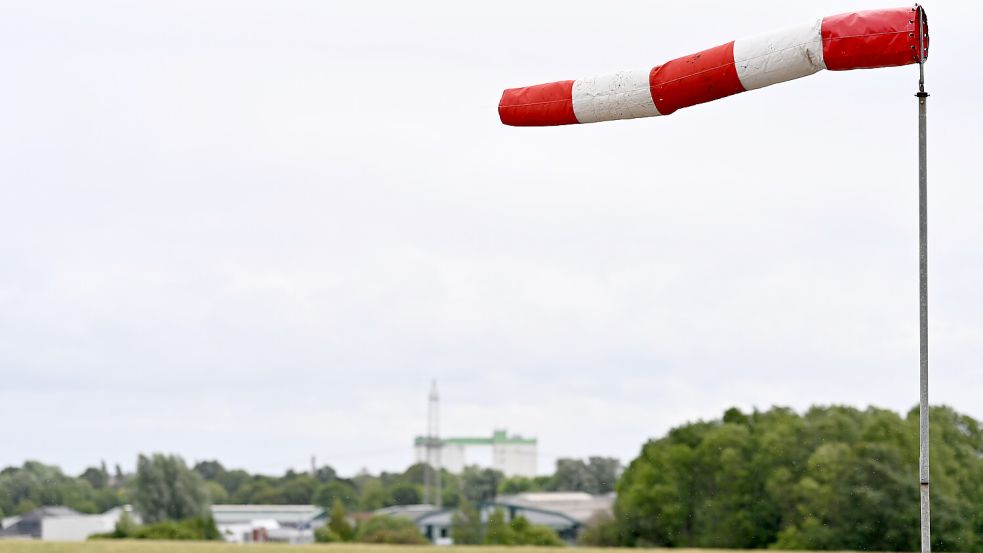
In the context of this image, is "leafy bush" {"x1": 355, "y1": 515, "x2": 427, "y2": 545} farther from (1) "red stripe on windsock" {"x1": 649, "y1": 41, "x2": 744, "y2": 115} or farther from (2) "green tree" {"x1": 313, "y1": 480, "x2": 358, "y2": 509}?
(1) "red stripe on windsock" {"x1": 649, "y1": 41, "x2": 744, "y2": 115}

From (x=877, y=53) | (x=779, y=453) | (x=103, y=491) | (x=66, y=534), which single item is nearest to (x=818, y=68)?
(x=877, y=53)

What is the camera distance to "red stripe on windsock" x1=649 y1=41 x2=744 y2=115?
10.0 metres

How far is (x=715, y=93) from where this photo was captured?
10180 millimetres

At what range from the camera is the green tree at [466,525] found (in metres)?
70.4

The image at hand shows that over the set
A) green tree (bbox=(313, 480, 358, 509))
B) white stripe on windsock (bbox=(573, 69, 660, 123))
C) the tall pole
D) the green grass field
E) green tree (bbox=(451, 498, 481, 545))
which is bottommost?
green tree (bbox=(451, 498, 481, 545))

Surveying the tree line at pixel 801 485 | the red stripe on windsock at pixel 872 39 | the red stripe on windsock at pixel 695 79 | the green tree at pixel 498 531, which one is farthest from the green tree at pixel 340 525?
the red stripe on windsock at pixel 872 39

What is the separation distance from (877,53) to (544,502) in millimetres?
77135

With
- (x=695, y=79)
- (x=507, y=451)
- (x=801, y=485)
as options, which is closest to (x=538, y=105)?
(x=695, y=79)

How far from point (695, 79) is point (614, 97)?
30.0 inches

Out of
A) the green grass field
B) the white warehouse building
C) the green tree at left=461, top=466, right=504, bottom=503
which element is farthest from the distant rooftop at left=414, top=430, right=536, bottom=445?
the green grass field

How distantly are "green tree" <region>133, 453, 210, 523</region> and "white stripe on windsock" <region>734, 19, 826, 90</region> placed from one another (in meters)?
57.0

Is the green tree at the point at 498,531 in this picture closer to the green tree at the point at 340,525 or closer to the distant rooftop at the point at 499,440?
the green tree at the point at 340,525

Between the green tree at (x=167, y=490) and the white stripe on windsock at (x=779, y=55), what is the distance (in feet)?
187

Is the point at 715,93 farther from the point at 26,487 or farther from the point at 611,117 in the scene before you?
the point at 26,487
